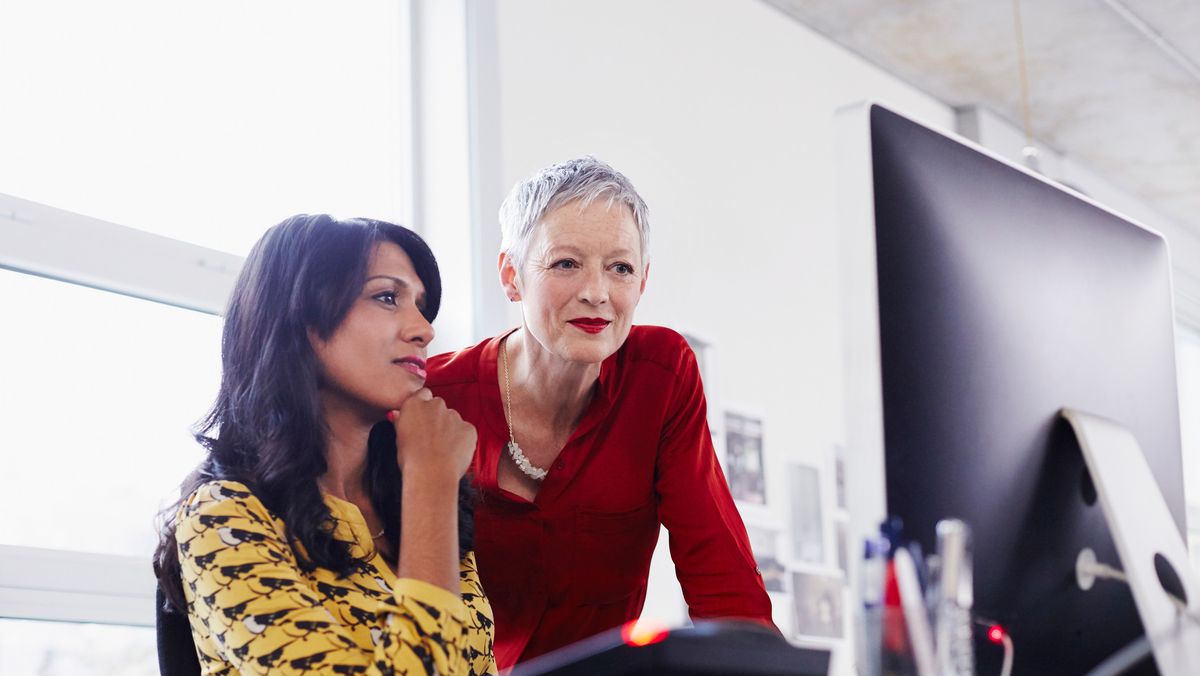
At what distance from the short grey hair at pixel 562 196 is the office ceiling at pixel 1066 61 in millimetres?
2325

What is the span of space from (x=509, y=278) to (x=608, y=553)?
42 centimetres

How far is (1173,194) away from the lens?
5.55 metres

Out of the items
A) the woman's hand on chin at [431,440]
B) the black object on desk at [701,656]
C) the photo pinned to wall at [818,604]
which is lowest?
the black object on desk at [701,656]

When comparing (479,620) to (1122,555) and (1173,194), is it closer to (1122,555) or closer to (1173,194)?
(1122,555)

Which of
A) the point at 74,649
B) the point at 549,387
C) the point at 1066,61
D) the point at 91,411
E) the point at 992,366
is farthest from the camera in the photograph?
the point at 1066,61

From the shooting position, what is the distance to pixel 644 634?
741 millimetres

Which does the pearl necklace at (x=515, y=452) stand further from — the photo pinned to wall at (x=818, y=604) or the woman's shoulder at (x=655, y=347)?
the photo pinned to wall at (x=818, y=604)

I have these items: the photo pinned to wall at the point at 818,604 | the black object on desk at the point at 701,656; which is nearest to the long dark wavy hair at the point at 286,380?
the black object on desk at the point at 701,656

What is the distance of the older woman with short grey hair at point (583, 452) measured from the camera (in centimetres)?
170

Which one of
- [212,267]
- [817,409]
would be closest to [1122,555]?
[212,267]

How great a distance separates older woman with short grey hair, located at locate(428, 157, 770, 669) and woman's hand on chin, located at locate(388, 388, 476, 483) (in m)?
0.29

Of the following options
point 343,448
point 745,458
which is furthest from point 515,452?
point 745,458

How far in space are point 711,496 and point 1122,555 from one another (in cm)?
78

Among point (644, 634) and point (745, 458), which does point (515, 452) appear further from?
point (745, 458)
